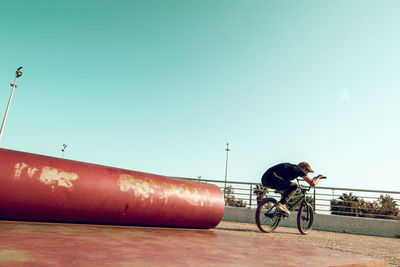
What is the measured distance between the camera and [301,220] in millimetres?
6117

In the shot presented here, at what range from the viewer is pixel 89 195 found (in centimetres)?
266

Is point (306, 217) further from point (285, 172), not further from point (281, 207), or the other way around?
point (285, 172)

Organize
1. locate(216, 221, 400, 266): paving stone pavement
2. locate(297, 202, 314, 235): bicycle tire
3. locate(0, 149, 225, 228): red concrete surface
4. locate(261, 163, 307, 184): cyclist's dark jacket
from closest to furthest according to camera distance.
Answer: locate(0, 149, 225, 228): red concrete surface → locate(216, 221, 400, 266): paving stone pavement → locate(261, 163, 307, 184): cyclist's dark jacket → locate(297, 202, 314, 235): bicycle tire

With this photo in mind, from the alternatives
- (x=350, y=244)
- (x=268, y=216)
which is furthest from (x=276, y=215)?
(x=350, y=244)

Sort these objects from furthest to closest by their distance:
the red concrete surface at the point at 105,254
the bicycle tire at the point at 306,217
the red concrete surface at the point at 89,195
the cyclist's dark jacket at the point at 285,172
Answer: the bicycle tire at the point at 306,217 → the cyclist's dark jacket at the point at 285,172 → the red concrete surface at the point at 89,195 → the red concrete surface at the point at 105,254

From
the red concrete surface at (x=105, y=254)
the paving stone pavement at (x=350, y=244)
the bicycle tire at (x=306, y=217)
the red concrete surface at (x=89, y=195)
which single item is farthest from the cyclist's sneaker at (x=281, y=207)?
the red concrete surface at (x=105, y=254)

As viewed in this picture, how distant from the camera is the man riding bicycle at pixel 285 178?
5.77 meters

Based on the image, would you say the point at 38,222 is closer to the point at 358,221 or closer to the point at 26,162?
the point at 26,162

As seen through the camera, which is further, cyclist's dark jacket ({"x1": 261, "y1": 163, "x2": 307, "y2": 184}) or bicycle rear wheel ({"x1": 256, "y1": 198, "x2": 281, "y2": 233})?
bicycle rear wheel ({"x1": 256, "y1": 198, "x2": 281, "y2": 233})

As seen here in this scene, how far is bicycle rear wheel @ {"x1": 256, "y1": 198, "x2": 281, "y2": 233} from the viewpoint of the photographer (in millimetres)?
5930

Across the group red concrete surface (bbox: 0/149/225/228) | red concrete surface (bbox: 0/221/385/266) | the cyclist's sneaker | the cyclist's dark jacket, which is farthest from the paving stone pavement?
red concrete surface (bbox: 0/149/225/228)

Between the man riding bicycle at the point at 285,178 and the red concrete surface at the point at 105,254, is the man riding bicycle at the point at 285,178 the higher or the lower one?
the higher one

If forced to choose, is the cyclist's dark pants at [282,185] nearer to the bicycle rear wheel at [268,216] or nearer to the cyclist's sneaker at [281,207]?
the cyclist's sneaker at [281,207]

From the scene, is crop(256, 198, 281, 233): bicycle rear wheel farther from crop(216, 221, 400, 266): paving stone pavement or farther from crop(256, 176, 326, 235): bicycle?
crop(216, 221, 400, 266): paving stone pavement
